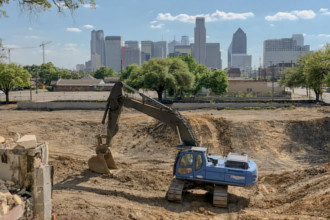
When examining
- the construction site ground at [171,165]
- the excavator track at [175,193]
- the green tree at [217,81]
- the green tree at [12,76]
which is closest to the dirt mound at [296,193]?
the construction site ground at [171,165]

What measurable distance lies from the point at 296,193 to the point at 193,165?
4.58 m

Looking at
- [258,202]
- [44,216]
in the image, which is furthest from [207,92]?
[44,216]

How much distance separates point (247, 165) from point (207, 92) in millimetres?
54429

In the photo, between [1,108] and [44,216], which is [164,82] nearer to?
[1,108]

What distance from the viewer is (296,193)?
13.2 metres

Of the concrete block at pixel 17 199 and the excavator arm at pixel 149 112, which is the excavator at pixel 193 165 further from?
the concrete block at pixel 17 199

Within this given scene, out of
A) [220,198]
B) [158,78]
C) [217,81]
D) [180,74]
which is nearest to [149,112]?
[220,198]

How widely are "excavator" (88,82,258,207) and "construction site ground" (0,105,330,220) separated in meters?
0.67

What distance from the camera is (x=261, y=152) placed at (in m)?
21.8

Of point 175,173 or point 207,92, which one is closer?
point 175,173

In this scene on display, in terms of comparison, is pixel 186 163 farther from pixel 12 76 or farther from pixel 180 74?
pixel 12 76

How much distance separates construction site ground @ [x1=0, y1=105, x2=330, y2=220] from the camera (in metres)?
11.7

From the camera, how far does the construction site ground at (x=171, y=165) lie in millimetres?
11727

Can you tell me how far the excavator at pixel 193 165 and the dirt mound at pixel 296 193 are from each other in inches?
57.2
